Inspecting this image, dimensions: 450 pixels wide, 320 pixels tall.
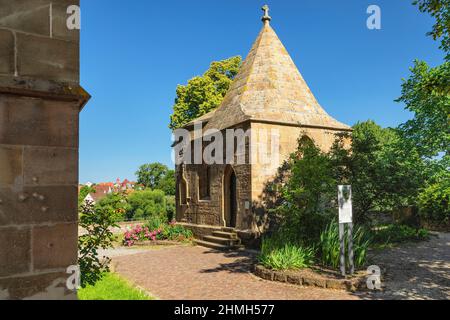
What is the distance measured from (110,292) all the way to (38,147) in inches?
163

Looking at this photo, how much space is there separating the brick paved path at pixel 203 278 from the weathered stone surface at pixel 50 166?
447 cm

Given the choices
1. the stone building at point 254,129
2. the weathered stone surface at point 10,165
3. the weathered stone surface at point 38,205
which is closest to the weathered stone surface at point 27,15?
the weathered stone surface at point 10,165

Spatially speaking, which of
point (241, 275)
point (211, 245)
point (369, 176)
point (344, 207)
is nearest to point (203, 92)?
point (211, 245)

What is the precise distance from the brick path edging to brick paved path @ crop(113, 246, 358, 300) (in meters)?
0.17

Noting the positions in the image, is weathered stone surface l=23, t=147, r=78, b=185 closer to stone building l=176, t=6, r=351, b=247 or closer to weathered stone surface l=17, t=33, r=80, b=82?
weathered stone surface l=17, t=33, r=80, b=82

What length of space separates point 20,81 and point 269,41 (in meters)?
16.4

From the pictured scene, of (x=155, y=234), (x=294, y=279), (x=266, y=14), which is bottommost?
(x=155, y=234)

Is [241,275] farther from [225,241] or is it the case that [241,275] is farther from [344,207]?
[225,241]

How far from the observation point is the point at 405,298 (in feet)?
22.0

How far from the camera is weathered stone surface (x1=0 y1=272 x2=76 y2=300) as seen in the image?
3309 mm

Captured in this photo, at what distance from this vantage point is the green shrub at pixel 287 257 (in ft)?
28.8

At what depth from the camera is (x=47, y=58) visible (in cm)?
357
